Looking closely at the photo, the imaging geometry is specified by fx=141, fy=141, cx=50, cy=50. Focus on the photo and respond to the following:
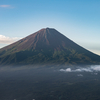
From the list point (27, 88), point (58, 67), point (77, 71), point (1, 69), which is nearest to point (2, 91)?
point (27, 88)

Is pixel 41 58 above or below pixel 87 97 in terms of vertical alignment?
above

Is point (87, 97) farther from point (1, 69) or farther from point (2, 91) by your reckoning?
point (1, 69)

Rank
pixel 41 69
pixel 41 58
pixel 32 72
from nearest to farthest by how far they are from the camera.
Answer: pixel 32 72, pixel 41 69, pixel 41 58

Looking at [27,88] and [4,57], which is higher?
[4,57]

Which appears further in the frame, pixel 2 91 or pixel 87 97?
pixel 2 91

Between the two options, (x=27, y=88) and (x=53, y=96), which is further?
(x=27, y=88)

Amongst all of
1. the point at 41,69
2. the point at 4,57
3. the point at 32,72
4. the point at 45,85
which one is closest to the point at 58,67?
the point at 41,69

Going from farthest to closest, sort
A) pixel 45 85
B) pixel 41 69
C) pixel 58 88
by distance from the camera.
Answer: pixel 41 69 < pixel 45 85 < pixel 58 88

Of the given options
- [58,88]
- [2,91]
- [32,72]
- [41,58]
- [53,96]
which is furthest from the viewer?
[41,58]

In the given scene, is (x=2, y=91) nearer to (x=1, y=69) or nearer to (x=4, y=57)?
(x=1, y=69)
